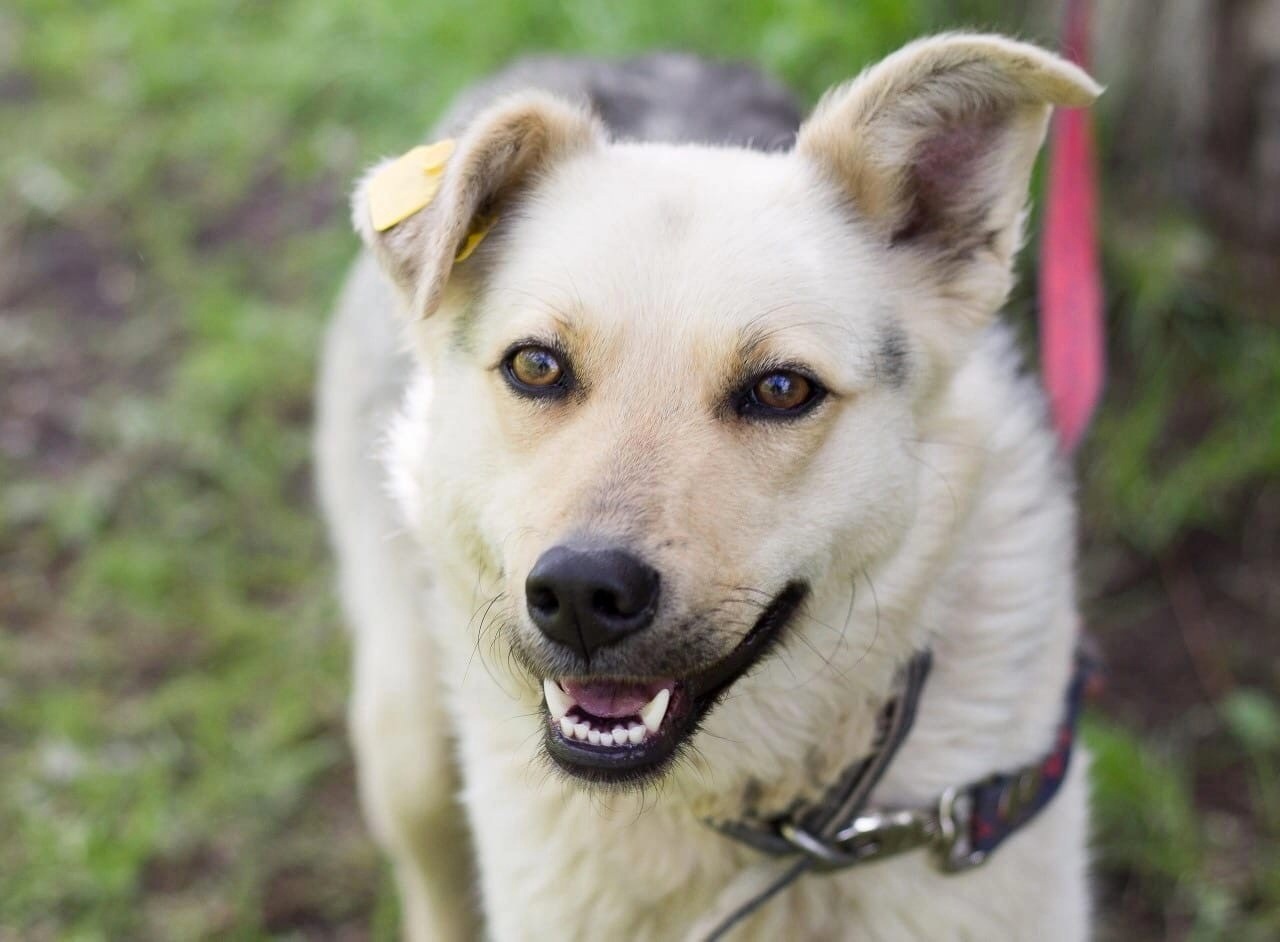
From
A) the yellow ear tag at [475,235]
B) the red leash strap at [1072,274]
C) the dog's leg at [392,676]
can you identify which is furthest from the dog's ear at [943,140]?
the dog's leg at [392,676]

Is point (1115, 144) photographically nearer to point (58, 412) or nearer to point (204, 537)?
point (204, 537)

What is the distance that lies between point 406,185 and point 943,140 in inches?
39.0

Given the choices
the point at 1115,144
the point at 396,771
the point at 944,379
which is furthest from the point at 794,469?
the point at 1115,144

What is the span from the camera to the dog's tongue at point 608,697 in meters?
2.21

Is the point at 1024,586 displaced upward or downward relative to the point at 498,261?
downward

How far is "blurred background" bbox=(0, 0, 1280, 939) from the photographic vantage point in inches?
150

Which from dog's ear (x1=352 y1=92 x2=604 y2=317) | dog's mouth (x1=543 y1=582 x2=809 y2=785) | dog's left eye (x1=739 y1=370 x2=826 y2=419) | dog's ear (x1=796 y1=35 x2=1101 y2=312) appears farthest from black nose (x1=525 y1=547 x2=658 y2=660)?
dog's ear (x1=796 y1=35 x2=1101 y2=312)

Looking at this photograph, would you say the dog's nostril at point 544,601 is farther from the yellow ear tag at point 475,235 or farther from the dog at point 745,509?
the yellow ear tag at point 475,235

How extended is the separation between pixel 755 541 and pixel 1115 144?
334 cm

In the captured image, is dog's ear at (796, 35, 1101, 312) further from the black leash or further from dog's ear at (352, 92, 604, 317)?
the black leash

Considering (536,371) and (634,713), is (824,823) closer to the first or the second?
(634,713)

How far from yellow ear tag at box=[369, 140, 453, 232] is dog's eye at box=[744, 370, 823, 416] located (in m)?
0.67

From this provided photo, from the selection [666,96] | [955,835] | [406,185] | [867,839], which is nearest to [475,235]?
[406,185]

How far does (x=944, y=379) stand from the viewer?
8.25 ft
